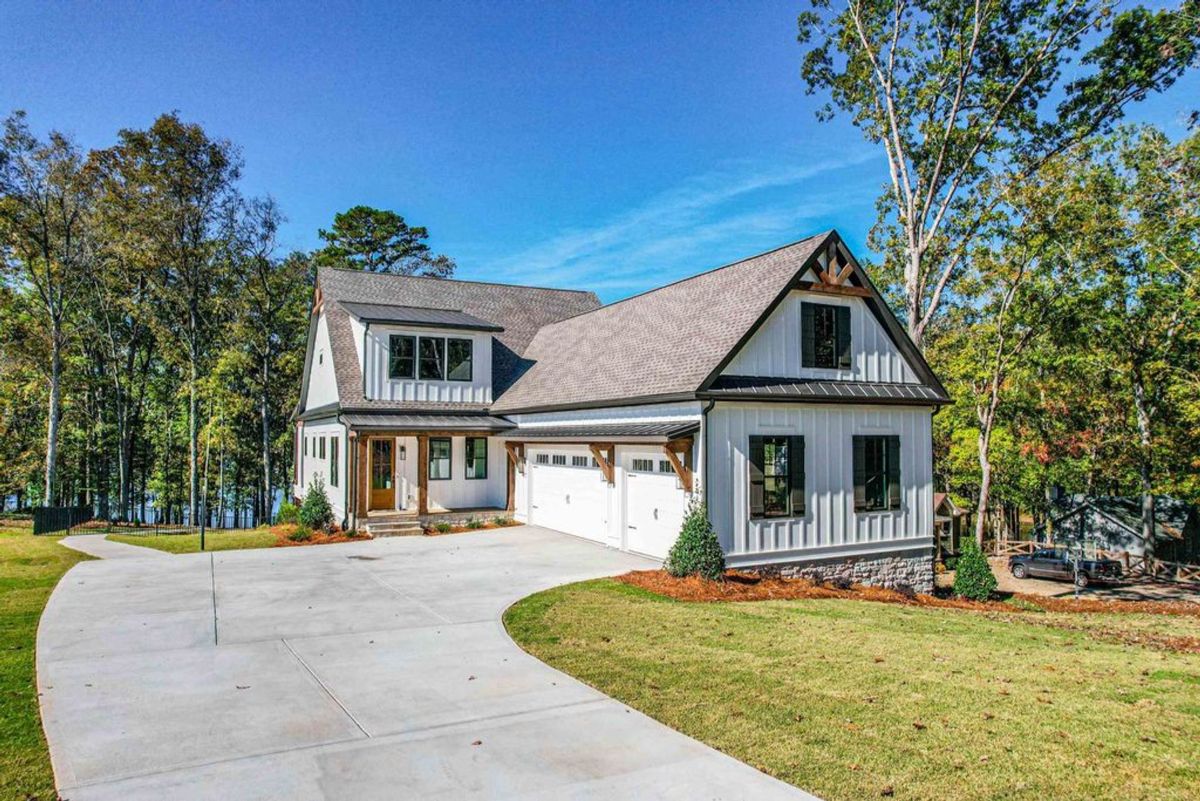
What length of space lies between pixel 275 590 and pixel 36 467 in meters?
28.3

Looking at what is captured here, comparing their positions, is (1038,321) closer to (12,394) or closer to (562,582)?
(562,582)

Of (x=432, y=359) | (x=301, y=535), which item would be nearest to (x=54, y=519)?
(x=301, y=535)

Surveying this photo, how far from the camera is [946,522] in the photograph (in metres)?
25.7

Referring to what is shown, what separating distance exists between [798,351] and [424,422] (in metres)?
11.5

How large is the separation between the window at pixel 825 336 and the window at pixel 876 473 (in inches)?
74.3

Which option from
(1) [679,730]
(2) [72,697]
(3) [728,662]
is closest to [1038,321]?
(3) [728,662]

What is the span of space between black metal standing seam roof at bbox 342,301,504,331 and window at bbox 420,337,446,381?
796mm

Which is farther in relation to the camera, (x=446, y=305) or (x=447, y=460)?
(x=446, y=305)

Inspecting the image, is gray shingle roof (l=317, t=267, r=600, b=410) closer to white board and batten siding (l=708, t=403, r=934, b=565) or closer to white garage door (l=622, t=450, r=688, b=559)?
white garage door (l=622, t=450, r=688, b=559)

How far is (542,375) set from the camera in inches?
897

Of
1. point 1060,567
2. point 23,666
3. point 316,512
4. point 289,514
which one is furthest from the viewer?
point 1060,567

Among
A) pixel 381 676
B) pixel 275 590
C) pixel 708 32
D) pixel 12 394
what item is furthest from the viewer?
pixel 12 394

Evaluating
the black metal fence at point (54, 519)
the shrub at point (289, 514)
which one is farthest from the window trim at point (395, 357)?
the black metal fence at point (54, 519)

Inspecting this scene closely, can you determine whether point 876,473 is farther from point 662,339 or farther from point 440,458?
point 440,458
